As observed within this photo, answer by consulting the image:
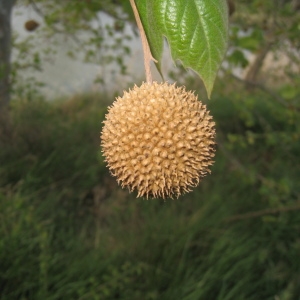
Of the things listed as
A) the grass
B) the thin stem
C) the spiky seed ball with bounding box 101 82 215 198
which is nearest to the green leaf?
the thin stem

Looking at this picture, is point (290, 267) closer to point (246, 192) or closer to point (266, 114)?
point (246, 192)

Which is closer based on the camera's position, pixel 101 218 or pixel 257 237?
pixel 257 237

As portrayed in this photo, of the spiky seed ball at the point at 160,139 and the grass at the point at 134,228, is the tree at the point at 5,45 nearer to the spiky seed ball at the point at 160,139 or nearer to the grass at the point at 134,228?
the grass at the point at 134,228

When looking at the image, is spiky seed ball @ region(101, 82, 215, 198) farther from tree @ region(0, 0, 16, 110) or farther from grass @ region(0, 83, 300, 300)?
tree @ region(0, 0, 16, 110)

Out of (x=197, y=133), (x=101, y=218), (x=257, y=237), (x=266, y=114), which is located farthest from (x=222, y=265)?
(x=266, y=114)

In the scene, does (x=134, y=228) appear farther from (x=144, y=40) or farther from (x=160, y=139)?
(x=144, y=40)

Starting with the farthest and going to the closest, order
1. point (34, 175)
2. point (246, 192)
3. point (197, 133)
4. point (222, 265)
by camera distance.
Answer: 1. point (246, 192)
2. point (34, 175)
3. point (222, 265)
4. point (197, 133)

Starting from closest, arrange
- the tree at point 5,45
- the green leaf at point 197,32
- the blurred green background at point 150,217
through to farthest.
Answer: the green leaf at point 197,32 < the blurred green background at point 150,217 < the tree at point 5,45

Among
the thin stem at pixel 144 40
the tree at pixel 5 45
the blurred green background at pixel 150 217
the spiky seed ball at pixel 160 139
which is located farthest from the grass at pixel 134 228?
the thin stem at pixel 144 40
